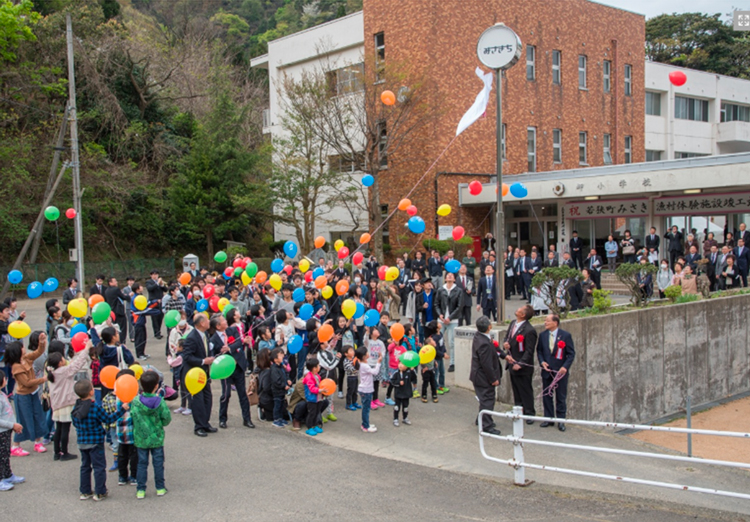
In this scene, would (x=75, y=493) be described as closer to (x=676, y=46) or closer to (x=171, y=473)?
(x=171, y=473)

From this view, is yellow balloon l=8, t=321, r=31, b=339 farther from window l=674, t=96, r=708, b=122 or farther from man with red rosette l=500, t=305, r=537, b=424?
window l=674, t=96, r=708, b=122

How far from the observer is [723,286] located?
17.2 m

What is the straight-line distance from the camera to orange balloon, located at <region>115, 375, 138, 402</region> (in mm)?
6332

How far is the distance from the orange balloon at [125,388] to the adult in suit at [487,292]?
10876 millimetres

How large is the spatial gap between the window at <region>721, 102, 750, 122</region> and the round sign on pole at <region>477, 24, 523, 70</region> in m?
36.1

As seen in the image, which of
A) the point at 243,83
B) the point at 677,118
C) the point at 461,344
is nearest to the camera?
the point at 461,344

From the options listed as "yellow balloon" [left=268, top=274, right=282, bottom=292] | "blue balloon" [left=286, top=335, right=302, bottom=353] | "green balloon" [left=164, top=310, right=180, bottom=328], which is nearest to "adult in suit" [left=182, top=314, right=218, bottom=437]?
"blue balloon" [left=286, top=335, right=302, bottom=353]

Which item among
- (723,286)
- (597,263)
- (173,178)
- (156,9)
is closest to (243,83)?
(173,178)

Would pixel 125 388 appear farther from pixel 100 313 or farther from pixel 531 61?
pixel 531 61

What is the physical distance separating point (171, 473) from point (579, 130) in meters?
29.4

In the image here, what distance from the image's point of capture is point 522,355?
30.3 feet

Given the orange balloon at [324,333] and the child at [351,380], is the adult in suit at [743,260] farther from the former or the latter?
the orange balloon at [324,333]

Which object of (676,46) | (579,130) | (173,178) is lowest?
(173,178)

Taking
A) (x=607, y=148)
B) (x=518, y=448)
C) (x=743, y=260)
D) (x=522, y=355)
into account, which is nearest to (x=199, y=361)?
(x=518, y=448)
